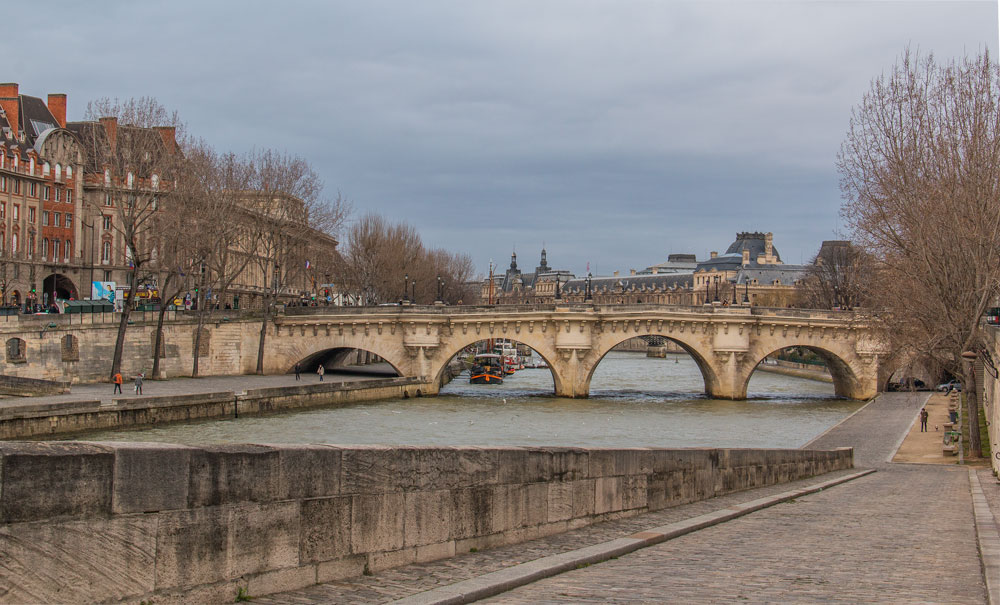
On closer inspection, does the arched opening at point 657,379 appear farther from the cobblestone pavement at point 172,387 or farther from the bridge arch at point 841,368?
the cobblestone pavement at point 172,387

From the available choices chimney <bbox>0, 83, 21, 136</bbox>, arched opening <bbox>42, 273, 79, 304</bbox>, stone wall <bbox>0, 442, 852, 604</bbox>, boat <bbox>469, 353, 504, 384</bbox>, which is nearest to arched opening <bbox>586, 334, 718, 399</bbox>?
boat <bbox>469, 353, 504, 384</bbox>

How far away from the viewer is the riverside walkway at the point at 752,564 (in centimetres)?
916

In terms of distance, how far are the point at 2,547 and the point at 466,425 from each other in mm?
41693

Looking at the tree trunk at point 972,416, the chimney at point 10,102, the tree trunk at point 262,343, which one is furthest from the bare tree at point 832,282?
the chimney at point 10,102

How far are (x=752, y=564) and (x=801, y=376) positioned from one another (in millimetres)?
93326

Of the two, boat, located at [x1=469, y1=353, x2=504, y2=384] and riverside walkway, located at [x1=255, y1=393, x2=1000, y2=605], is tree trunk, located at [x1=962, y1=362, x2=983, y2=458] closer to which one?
riverside walkway, located at [x1=255, y1=393, x2=1000, y2=605]

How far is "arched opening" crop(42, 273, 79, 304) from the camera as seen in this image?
256 ft

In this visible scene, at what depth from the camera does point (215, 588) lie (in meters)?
7.77

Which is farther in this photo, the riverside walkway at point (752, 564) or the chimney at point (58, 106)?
the chimney at point (58, 106)

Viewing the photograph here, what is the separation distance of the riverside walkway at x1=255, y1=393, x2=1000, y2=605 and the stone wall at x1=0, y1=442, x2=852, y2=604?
27 cm

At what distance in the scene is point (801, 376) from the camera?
100688 mm

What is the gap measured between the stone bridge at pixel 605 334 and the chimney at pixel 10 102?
30165 mm

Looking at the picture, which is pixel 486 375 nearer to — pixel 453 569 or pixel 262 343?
pixel 262 343

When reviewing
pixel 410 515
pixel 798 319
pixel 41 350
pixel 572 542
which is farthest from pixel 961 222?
pixel 41 350
